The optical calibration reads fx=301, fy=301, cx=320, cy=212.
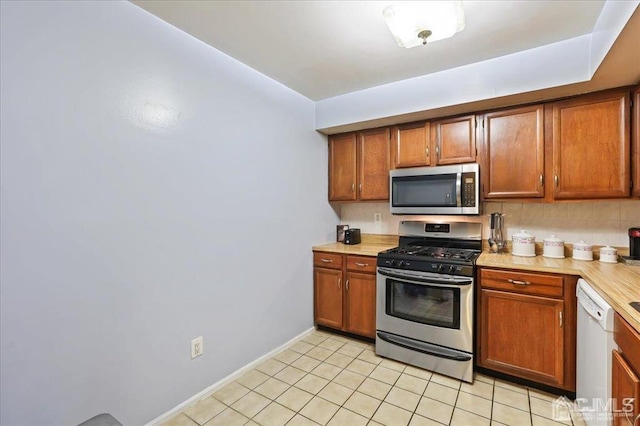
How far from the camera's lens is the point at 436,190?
103 inches

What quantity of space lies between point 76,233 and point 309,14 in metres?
1.67

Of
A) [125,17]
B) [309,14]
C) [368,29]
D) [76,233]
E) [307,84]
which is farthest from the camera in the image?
[307,84]

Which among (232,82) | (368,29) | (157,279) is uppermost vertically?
(368,29)

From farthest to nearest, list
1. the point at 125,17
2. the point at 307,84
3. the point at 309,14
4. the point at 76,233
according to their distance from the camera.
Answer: the point at 307,84 → the point at 309,14 → the point at 125,17 → the point at 76,233

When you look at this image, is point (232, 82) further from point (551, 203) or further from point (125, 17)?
point (551, 203)

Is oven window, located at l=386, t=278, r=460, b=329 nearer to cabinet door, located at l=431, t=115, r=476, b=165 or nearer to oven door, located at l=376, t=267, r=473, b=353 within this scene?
oven door, located at l=376, t=267, r=473, b=353

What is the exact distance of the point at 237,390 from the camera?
2.08 meters

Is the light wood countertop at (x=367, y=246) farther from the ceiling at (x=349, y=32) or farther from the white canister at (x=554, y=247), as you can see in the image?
the ceiling at (x=349, y=32)

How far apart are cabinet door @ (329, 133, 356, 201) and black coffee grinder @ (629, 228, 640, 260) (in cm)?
208

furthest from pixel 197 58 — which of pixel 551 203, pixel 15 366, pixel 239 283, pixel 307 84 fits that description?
pixel 551 203

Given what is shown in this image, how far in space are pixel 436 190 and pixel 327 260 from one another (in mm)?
1210

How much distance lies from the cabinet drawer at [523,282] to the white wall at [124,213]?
5.54 feet

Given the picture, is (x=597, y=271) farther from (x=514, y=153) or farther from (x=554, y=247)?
(x=514, y=153)

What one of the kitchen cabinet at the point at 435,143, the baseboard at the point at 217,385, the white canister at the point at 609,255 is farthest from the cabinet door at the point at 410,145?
the baseboard at the point at 217,385
